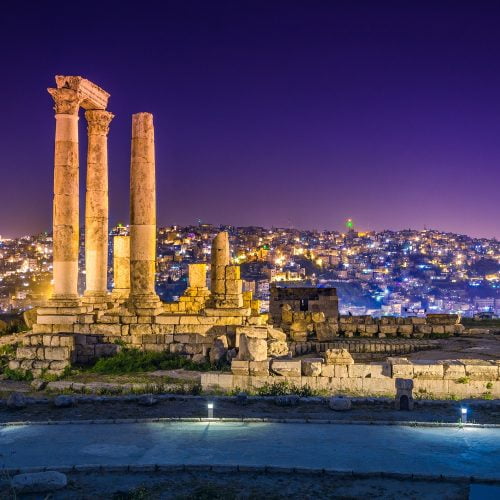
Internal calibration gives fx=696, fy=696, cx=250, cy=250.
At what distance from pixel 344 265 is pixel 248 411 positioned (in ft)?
429

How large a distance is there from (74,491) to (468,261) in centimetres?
14814

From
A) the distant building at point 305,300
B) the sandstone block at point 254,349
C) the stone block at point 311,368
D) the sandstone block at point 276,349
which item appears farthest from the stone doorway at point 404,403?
the distant building at point 305,300

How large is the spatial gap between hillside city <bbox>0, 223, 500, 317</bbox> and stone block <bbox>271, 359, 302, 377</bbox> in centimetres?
6422

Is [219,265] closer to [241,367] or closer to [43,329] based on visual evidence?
[43,329]

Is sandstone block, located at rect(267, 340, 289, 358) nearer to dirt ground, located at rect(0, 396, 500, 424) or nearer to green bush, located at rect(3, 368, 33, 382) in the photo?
dirt ground, located at rect(0, 396, 500, 424)

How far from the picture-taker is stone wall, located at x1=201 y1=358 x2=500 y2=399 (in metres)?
15.6

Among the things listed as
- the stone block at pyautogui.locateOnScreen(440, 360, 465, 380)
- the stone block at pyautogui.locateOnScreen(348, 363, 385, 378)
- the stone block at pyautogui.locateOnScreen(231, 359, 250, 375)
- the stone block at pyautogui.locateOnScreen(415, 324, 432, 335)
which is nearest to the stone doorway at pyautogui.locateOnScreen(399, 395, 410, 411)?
the stone block at pyautogui.locateOnScreen(348, 363, 385, 378)

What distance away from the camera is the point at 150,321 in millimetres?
21594

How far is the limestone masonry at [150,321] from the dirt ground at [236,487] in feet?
24.0

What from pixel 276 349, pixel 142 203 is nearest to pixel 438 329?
pixel 276 349

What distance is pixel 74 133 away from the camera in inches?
876

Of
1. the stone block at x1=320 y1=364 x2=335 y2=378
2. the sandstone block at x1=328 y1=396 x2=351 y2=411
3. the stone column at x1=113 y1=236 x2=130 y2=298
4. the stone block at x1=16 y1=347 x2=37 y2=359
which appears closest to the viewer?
the sandstone block at x1=328 y1=396 x2=351 y2=411

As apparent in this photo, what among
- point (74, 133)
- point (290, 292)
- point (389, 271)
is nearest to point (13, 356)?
point (74, 133)

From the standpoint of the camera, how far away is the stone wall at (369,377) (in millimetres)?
15641
